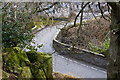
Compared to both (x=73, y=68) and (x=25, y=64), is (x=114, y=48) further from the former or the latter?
(x=73, y=68)

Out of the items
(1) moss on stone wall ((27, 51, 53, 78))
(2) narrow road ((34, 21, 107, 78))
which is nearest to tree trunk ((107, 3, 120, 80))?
(1) moss on stone wall ((27, 51, 53, 78))

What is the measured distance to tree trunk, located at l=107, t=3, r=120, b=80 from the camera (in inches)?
85.3

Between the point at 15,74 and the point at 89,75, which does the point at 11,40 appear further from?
the point at 89,75

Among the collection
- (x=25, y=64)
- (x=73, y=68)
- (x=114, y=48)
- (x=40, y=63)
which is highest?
(x=114, y=48)

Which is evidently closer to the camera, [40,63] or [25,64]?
[25,64]

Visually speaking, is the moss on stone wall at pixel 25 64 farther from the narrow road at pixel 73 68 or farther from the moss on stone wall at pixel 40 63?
the narrow road at pixel 73 68

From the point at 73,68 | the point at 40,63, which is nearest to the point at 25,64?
the point at 40,63

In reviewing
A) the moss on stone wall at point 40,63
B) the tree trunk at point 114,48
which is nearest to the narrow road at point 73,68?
the moss on stone wall at point 40,63

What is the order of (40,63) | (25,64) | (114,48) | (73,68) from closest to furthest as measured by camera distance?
(114,48), (25,64), (40,63), (73,68)

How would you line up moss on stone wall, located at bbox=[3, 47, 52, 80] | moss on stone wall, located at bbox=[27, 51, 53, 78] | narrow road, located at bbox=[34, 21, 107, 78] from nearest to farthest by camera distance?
moss on stone wall, located at bbox=[3, 47, 52, 80] → moss on stone wall, located at bbox=[27, 51, 53, 78] → narrow road, located at bbox=[34, 21, 107, 78]

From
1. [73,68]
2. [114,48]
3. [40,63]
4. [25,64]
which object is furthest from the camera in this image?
[73,68]

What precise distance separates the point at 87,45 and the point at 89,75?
1.61 m

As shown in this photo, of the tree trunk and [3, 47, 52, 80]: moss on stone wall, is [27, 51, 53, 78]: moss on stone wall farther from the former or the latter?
the tree trunk

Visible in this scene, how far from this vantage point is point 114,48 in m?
2.37
